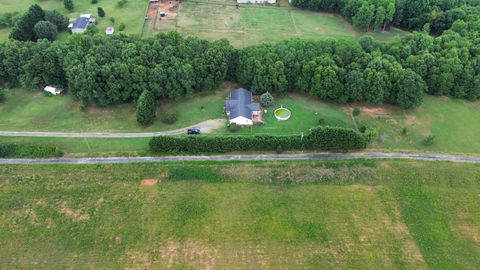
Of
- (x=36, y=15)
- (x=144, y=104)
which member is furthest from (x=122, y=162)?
(x=36, y=15)

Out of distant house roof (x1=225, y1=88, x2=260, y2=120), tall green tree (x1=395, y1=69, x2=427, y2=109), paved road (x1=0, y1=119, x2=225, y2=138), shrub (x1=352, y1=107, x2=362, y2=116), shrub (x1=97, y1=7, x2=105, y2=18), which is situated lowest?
paved road (x1=0, y1=119, x2=225, y2=138)

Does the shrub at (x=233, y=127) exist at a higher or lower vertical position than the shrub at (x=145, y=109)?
lower

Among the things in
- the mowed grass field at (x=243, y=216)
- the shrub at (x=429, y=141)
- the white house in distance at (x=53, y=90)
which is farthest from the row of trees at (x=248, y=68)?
the mowed grass field at (x=243, y=216)

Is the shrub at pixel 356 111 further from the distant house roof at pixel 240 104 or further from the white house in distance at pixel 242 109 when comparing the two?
the distant house roof at pixel 240 104

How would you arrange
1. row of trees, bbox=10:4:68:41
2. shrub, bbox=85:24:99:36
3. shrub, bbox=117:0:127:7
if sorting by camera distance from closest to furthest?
shrub, bbox=85:24:99:36 → row of trees, bbox=10:4:68:41 → shrub, bbox=117:0:127:7

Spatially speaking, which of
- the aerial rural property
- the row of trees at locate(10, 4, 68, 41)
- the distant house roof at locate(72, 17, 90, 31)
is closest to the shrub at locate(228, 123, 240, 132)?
the aerial rural property

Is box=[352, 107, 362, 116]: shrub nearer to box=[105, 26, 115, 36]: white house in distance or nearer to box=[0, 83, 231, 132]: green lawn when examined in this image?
box=[0, 83, 231, 132]: green lawn
